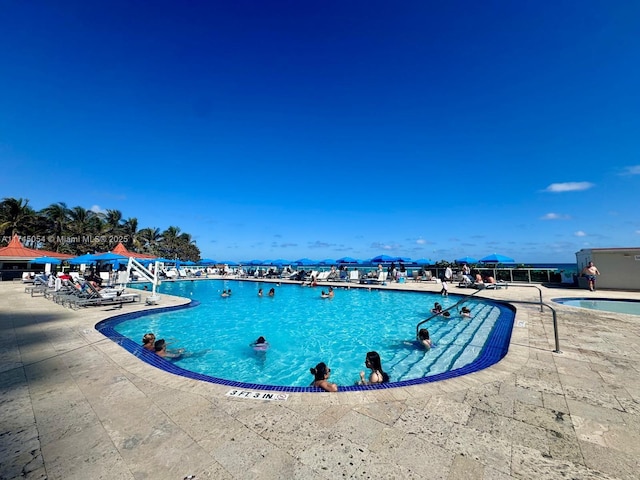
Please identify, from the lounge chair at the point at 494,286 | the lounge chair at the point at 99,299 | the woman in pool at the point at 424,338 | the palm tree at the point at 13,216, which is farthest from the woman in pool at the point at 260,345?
the palm tree at the point at 13,216

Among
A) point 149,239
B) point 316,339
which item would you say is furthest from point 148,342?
point 149,239

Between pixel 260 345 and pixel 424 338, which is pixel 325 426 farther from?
pixel 260 345

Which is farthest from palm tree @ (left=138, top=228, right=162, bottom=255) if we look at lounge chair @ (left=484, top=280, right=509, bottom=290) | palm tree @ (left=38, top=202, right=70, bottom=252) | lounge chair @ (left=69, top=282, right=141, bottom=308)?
lounge chair @ (left=484, top=280, right=509, bottom=290)

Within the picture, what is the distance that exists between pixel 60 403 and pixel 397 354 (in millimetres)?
6427

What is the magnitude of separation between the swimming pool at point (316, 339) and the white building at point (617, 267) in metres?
6.86

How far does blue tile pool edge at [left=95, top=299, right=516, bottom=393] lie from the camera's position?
3895 mm

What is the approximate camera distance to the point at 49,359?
15.6 feet

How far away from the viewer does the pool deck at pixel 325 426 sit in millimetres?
2193

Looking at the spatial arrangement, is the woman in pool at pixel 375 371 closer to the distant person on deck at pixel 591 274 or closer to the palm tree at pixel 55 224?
the distant person on deck at pixel 591 274

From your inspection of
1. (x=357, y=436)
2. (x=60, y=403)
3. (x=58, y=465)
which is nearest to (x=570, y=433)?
(x=357, y=436)

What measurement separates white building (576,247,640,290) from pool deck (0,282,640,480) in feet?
40.6

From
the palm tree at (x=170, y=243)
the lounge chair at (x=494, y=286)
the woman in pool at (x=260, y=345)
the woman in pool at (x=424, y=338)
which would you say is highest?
the palm tree at (x=170, y=243)

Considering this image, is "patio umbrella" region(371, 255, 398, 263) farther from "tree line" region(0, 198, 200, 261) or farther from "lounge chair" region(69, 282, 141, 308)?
"tree line" region(0, 198, 200, 261)

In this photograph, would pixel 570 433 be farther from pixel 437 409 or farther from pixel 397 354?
pixel 397 354
